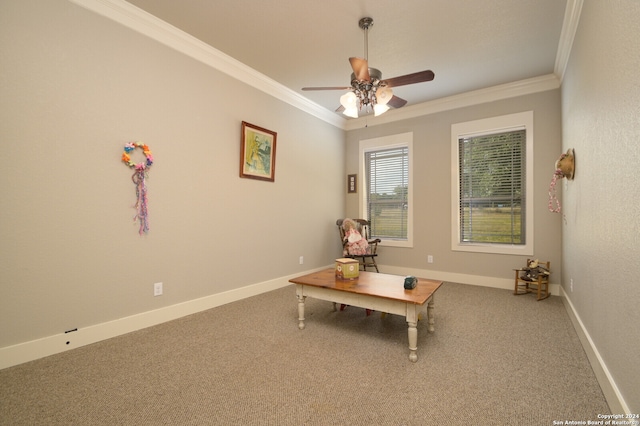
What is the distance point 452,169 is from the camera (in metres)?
4.25

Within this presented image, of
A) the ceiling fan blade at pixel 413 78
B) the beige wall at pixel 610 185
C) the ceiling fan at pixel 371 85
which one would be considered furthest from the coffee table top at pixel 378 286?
the ceiling fan blade at pixel 413 78

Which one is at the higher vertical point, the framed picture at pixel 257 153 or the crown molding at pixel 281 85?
the crown molding at pixel 281 85

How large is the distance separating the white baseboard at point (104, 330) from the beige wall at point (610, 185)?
10.2 feet

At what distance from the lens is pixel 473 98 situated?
4.09 m

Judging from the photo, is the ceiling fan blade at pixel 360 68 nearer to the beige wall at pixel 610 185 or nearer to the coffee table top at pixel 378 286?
the beige wall at pixel 610 185

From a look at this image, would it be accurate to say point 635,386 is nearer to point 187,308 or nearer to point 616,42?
point 616,42

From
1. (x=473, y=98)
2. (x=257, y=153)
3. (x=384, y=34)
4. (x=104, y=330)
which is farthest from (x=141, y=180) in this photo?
(x=473, y=98)

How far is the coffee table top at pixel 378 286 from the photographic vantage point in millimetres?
2033

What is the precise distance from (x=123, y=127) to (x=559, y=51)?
431cm

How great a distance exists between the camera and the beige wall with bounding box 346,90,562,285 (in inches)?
141

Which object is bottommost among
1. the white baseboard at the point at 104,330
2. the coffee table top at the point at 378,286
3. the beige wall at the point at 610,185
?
the white baseboard at the point at 104,330

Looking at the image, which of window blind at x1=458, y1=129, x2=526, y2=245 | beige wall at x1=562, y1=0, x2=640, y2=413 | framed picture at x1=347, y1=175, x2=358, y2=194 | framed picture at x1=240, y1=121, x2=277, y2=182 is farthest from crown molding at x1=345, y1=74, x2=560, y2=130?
framed picture at x1=240, y1=121, x2=277, y2=182

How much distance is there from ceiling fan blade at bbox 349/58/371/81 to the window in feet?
8.31

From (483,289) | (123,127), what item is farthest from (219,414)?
(483,289)
